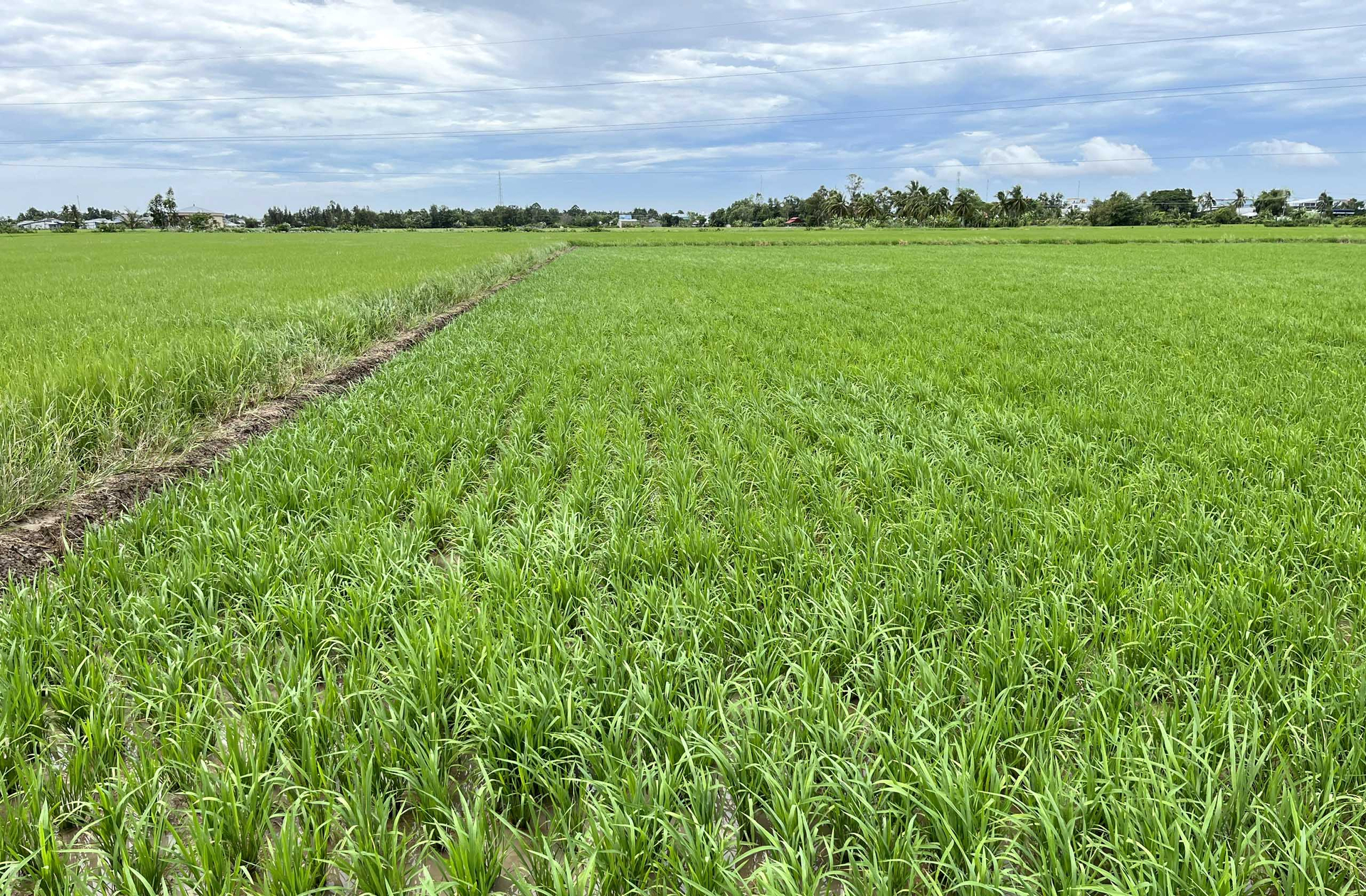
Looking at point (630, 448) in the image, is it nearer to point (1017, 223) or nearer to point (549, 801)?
point (549, 801)

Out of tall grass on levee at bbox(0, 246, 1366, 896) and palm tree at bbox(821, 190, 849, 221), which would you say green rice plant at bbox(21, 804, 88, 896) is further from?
palm tree at bbox(821, 190, 849, 221)

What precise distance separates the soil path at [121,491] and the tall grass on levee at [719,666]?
44 centimetres

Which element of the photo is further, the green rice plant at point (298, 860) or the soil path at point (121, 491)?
the soil path at point (121, 491)

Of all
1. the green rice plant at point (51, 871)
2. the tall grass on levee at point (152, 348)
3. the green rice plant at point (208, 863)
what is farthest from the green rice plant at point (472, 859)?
the tall grass on levee at point (152, 348)

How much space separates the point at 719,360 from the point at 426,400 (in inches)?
145

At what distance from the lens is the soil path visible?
353cm

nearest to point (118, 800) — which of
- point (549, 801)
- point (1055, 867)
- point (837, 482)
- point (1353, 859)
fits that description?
point (549, 801)

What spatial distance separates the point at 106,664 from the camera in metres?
2.49

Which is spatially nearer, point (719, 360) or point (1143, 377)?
point (1143, 377)

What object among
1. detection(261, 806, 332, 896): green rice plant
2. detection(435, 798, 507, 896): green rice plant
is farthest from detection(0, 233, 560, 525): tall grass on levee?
detection(435, 798, 507, 896): green rice plant

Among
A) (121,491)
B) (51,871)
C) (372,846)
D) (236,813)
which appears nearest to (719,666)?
(372,846)

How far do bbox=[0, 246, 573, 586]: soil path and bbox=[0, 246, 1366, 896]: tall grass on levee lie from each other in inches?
17.5

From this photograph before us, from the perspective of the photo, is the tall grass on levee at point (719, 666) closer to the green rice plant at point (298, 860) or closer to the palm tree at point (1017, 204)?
the green rice plant at point (298, 860)

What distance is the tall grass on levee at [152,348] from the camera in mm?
4562
